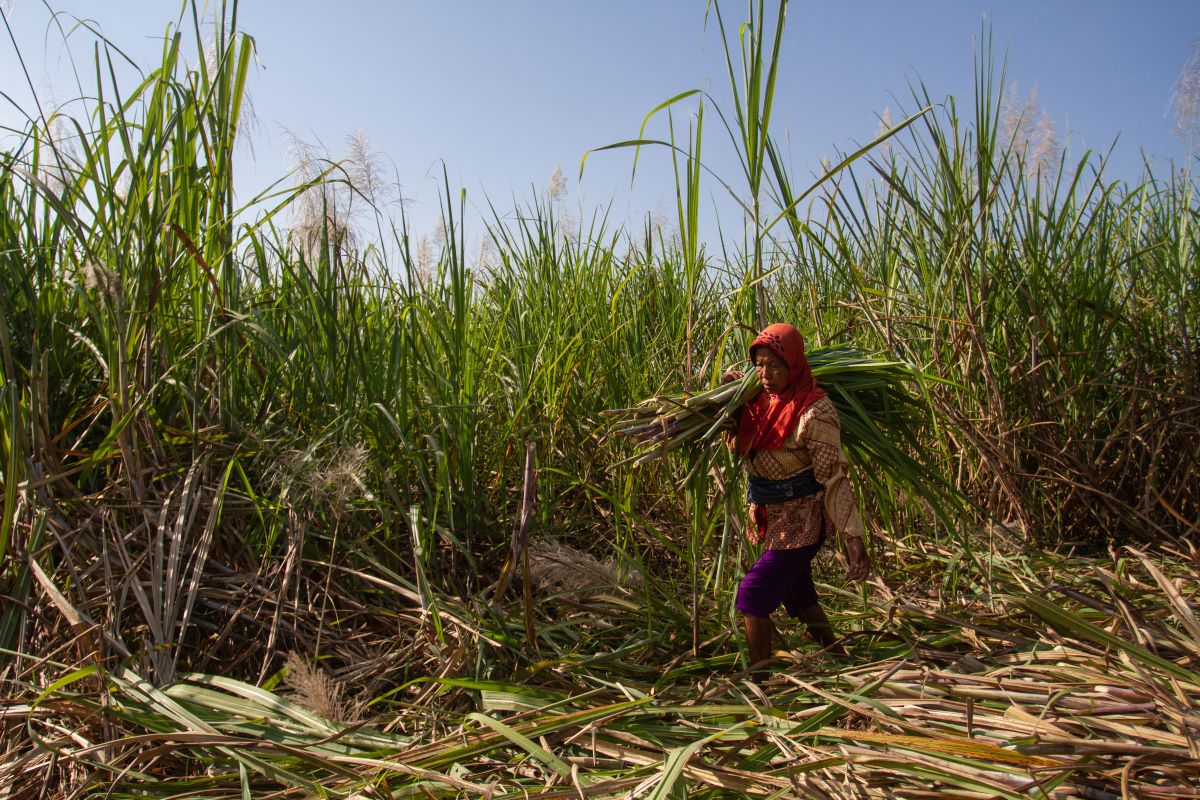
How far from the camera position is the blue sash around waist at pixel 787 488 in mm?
2369

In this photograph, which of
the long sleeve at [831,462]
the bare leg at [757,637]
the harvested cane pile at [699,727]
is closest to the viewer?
the harvested cane pile at [699,727]

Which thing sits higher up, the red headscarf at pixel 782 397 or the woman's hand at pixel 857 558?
the red headscarf at pixel 782 397

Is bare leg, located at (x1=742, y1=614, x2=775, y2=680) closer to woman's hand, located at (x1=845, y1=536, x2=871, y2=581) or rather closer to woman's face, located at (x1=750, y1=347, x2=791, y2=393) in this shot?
woman's hand, located at (x1=845, y1=536, x2=871, y2=581)

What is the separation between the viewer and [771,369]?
7.35 ft

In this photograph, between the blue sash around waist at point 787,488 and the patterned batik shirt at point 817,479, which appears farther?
the blue sash around waist at point 787,488

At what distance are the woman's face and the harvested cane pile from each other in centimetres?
81

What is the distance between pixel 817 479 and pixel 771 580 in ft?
1.12

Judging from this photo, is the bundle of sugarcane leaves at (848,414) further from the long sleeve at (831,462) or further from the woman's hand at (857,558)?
the woman's hand at (857,558)

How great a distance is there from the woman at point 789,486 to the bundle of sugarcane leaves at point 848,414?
0.31ft

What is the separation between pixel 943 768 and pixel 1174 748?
415mm

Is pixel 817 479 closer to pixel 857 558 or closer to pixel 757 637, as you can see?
pixel 857 558

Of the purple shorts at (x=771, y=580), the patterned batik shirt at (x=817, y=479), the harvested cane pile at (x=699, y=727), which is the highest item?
the patterned batik shirt at (x=817, y=479)

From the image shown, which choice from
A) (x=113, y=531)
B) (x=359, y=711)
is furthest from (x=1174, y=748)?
(x=113, y=531)

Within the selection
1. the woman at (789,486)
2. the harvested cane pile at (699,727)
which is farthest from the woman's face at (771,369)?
the harvested cane pile at (699,727)
